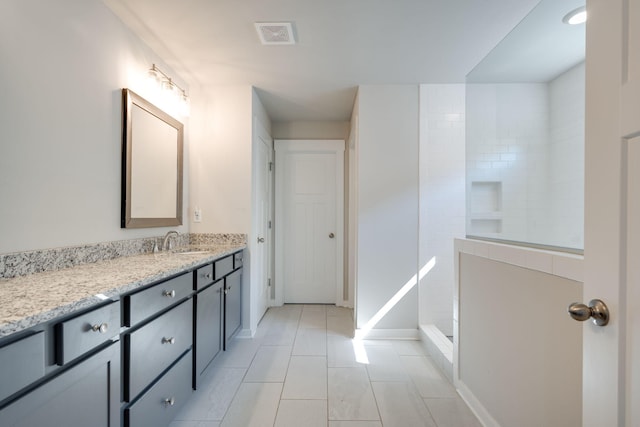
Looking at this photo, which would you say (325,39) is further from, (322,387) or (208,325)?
(322,387)

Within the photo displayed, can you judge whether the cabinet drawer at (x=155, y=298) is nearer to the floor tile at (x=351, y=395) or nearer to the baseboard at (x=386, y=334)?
the floor tile at (x=351, y=395)

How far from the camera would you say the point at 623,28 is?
2.07 feet

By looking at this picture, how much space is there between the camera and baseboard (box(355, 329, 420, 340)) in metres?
2.71

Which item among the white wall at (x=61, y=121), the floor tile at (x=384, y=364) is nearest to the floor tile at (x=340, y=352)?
the floor tile at (x=384, y=364)

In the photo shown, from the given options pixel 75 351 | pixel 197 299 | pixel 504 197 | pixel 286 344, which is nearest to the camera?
A: pixel 75 351

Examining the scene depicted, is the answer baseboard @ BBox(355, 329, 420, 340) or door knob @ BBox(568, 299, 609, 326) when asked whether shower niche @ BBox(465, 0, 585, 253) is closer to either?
door knob @ BBox(568, 299, 609, 326)

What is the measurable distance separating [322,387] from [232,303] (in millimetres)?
938

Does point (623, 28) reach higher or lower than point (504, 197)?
higher

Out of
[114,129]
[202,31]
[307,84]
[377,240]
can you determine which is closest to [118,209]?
[114,129]

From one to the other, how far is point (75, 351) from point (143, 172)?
143 centimetres

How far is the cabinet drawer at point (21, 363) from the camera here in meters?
0.67

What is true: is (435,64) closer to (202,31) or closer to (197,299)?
(202,31)

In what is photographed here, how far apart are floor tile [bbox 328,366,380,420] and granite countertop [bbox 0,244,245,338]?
1.16 metres

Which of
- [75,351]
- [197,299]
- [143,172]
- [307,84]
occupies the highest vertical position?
[307,84]
